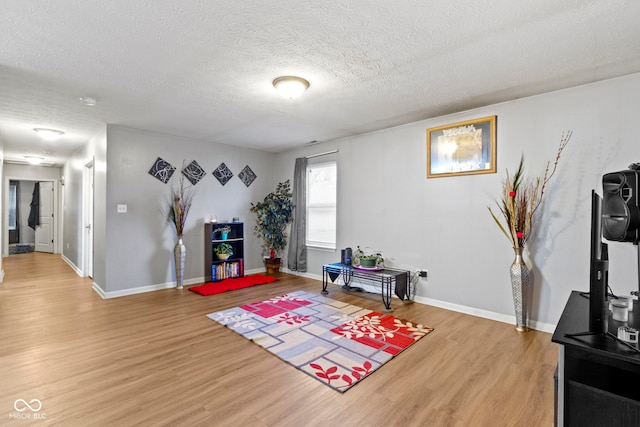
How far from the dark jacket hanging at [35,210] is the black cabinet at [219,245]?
7444mm

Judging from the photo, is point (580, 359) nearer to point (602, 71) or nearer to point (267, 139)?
point (602, 71)

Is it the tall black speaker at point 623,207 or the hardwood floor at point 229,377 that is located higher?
the tall black speaker at point 623,207

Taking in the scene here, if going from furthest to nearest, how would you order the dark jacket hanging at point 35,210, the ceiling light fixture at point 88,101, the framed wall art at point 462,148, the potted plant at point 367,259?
1. the dark jacket hanging at point 35,210
2. the potted plant at point 367,259
3. the framed wall art at point 462,148
4. the ceiling light fixture at point 88,101

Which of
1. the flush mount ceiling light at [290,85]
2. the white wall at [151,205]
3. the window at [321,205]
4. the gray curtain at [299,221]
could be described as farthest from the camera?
the gray curtain at [299,221]

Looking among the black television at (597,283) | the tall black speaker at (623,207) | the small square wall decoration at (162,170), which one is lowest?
the black television at (597,283)

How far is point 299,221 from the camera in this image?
19.3 feet

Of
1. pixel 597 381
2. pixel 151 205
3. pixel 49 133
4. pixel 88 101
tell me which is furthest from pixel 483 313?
pixel 49 133

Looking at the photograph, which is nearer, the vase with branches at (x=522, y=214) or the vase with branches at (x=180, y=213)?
the vase with branches at (x=522, y=214)

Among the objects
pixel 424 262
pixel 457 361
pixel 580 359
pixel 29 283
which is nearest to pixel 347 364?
pixel 457 361

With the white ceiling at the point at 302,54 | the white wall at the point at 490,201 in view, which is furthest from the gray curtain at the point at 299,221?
the white ceiling at the point at 302,54

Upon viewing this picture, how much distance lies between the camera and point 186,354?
267cm

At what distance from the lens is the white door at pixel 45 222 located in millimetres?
9000

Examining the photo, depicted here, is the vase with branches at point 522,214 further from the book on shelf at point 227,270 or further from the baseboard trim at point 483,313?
the book on shelf at point 227,270

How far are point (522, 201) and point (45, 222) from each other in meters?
Result: 11.9
